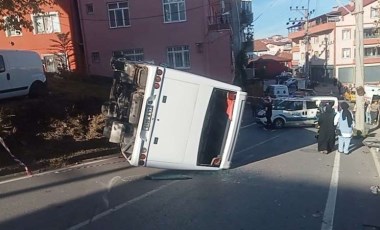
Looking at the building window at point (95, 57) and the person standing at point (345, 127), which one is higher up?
the building window at point (95, 57)

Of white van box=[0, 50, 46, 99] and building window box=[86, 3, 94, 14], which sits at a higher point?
building window box=[86, 3, 94, 14]

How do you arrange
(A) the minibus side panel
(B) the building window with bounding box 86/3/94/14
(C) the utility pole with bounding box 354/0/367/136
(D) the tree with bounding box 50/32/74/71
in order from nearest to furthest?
(A) the minibus side panel, (C) the utility pole with bounding box 354/0/367/136, (B) the building window with bounding box 86/3/94/14, (D) the tree with bounding box 50/32/74/71

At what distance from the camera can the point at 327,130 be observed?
41.9 ft

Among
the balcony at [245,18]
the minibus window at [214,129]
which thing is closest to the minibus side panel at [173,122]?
the minibus window at [214,129]

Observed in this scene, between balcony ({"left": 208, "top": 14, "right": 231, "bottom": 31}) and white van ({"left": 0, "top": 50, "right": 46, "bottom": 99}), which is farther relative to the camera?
balcony ({"left": 208, "top": 14, "right": 231, "bottom": 31})

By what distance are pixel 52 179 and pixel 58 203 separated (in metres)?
2.20

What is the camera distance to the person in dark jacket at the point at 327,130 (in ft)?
41.7

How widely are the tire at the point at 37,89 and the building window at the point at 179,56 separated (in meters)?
12.9

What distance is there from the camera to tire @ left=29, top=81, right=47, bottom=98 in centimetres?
1515

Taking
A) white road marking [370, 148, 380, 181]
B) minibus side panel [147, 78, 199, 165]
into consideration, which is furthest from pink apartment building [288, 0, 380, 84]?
minibus side panel [147, 78, 199, 165]

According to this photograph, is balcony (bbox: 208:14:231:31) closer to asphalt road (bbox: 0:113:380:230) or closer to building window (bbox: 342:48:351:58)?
asphalt road (bbox: 0:113:380:230)

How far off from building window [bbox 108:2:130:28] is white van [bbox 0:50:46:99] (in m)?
13.1

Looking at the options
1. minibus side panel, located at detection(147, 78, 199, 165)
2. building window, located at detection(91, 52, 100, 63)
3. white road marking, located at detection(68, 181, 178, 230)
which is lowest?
white road marking, located at detection(68, 181, 178, 230)

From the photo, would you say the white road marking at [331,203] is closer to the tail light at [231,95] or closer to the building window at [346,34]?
the tail light at [231,95]
